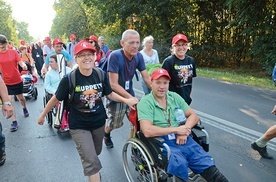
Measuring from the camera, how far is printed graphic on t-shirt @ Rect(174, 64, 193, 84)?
4079mm

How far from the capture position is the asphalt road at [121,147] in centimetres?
381

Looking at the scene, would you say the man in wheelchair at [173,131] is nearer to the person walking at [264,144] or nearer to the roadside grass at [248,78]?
the person walking at [264,144]

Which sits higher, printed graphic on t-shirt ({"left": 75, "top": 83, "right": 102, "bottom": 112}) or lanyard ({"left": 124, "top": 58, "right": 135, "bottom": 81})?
lanyard ({"left": 124, "top": 58, "right": 135, "bottom": 81})

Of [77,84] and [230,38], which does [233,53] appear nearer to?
[230,38]

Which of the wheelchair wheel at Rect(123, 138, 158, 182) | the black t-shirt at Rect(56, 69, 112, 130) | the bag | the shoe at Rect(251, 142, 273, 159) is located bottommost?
the shoe at Rect(251, 142, 273, 159)

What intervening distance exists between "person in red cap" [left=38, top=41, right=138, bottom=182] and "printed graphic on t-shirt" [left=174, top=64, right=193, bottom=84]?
4.37 feet

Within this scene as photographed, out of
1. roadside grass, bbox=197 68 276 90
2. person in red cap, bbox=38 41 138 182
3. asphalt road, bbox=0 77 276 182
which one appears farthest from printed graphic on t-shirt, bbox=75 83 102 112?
roadside grass, bbox=197 68 276 90

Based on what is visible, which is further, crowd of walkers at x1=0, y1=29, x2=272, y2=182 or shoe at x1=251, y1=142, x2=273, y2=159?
shoe at x1=251, y1=142, x2=273, y2=159

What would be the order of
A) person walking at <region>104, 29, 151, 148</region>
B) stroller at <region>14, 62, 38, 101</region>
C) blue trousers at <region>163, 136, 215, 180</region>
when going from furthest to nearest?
stroller at <region>14, 62, 38, 101</region> < person walking at <region>104, 29, 151, 148</region> < blue trousers at <region>163, 136, 215, 180</region>

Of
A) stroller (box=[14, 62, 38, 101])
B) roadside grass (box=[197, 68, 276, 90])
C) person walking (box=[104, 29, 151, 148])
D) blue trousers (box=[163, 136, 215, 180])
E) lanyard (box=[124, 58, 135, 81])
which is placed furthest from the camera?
roadside grass (box=[197, 68, 276, 90])

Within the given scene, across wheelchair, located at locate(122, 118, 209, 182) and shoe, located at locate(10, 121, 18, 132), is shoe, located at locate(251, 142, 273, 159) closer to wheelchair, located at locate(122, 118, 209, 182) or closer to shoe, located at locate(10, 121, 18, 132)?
wheelchair, located at locate(122, 118, 209, 182)

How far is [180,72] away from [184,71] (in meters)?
0.08

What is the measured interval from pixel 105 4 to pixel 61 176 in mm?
18554

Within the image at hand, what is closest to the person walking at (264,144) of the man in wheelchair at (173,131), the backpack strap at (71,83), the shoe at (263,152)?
the shoe at (263,152)
